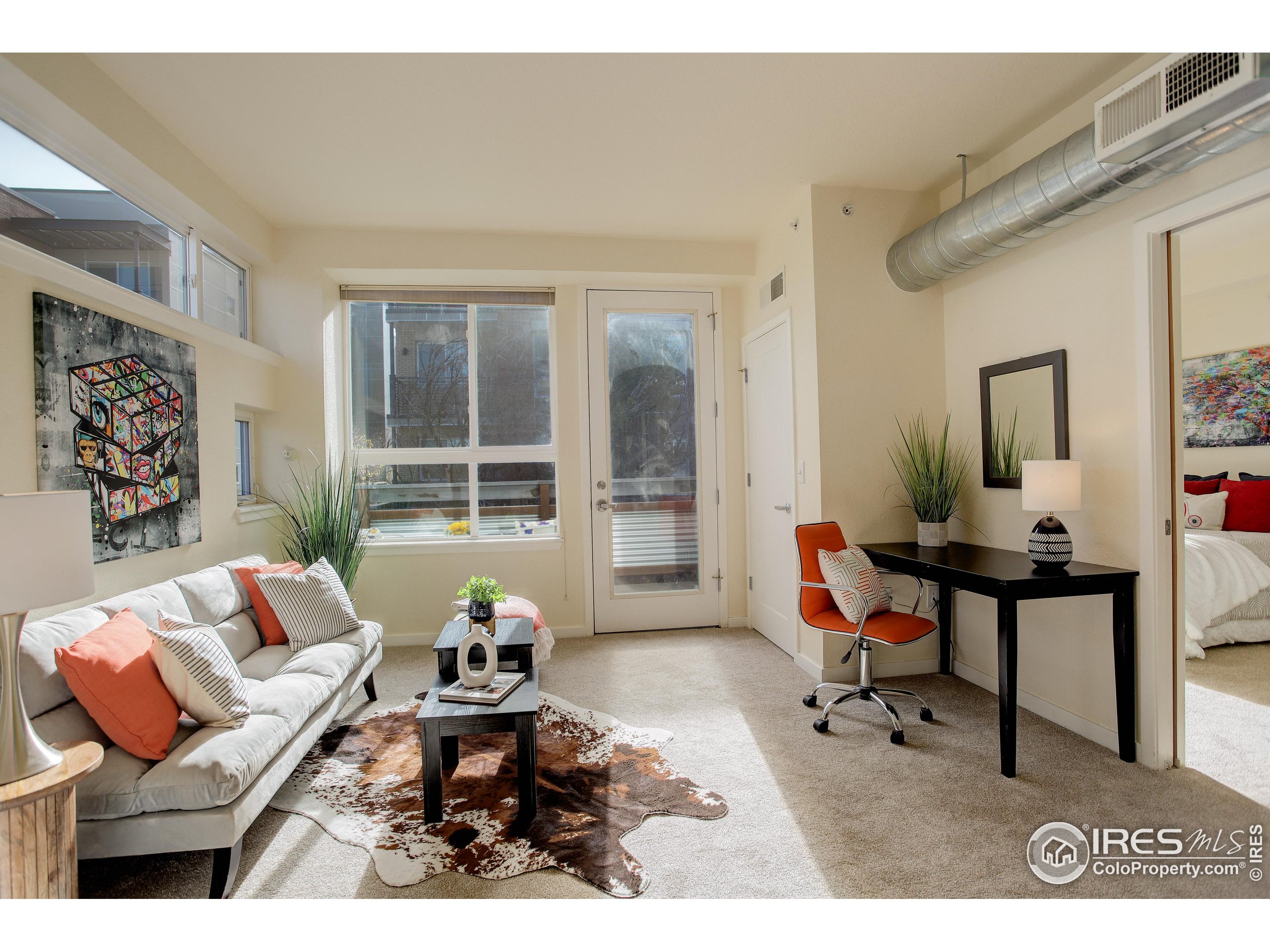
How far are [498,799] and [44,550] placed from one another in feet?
5.29

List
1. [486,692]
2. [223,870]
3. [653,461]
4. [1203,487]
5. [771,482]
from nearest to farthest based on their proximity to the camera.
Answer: [223,870], [486,692], [771,482], [1203,487], [653,461]

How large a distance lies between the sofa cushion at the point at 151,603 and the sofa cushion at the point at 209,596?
0.03 metres

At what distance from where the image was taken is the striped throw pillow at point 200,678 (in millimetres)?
1982

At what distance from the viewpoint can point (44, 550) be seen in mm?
1588

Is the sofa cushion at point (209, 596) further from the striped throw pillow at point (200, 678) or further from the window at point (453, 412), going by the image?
the window at point (453, 412)

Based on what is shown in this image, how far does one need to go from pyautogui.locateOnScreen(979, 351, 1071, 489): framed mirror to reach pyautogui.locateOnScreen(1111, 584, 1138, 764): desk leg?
2.33 ft

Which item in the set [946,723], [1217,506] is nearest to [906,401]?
[946,723]

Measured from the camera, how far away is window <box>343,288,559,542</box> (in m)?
4.59

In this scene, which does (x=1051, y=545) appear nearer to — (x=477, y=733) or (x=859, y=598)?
(x=859, y=598)

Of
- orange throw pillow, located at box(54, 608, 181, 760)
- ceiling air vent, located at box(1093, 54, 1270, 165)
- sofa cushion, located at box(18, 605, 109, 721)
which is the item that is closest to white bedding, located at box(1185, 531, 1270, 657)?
ceiling air vent, located at box(1093, 54, 1270, 165)

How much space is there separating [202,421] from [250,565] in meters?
0.80

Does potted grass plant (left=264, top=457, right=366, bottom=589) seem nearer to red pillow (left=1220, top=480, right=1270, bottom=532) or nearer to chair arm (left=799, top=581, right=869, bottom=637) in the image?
chair arm (left=799, top=581, right=869, bottom=637)

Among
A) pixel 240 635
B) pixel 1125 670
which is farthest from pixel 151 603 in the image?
pixel 1125 670

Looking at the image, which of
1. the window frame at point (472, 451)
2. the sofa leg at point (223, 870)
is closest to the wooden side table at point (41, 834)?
the sofa leg at point (223, 870)
